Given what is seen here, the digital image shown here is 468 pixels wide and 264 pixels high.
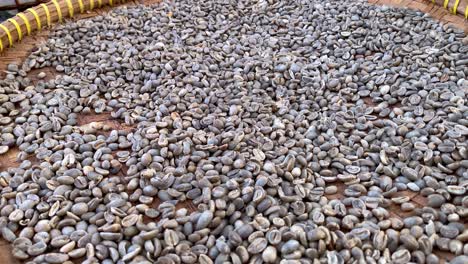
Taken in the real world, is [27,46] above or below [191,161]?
above

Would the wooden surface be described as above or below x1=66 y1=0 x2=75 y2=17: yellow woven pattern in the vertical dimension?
below

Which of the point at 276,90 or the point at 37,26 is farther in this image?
the point at 37,26

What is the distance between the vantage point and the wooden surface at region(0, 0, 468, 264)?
938 millimetres

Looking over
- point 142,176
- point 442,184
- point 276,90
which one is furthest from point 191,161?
point 442,184

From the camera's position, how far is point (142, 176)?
3.23ft

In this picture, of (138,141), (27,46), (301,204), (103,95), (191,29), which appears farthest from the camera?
(191,29)

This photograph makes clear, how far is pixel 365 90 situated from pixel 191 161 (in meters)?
0.54

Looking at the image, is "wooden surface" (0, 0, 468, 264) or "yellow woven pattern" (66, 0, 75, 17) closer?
"wooden surface" (0, 0, 468, 264)

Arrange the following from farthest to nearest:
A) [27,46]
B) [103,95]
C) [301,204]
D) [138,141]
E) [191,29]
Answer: [191,29] → [27,46] → [103,95] → [138,141] → [301,204]

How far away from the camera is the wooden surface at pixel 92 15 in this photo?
94 cm

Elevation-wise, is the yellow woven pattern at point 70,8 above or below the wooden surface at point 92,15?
above

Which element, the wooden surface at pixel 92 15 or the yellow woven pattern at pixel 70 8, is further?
the yellow woven pattern at pixel 70 8

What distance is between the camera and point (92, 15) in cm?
160

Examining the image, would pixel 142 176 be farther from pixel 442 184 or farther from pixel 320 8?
pixel 320 8
